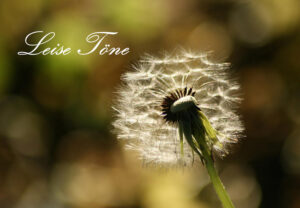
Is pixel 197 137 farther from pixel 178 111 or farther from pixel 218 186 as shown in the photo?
pixel 218 186

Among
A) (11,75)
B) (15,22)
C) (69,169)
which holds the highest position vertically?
(15,22)

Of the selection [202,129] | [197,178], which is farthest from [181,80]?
[197,178]

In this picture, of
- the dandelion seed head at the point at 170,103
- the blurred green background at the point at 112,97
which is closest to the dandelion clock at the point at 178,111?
the dandelion seed head at the point at 170,103

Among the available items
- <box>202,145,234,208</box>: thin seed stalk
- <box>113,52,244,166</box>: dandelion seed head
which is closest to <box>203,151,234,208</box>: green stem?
<box>202,145,234,208</box>: thin seed stalk

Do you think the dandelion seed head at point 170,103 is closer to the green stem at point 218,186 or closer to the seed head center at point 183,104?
the seed head center at point 183,104

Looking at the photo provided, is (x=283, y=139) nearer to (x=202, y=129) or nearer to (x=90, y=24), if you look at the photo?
(x=90, y=24)

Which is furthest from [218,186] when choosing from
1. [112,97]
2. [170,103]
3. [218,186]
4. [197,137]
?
[112,97]

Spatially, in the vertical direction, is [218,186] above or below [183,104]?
below
